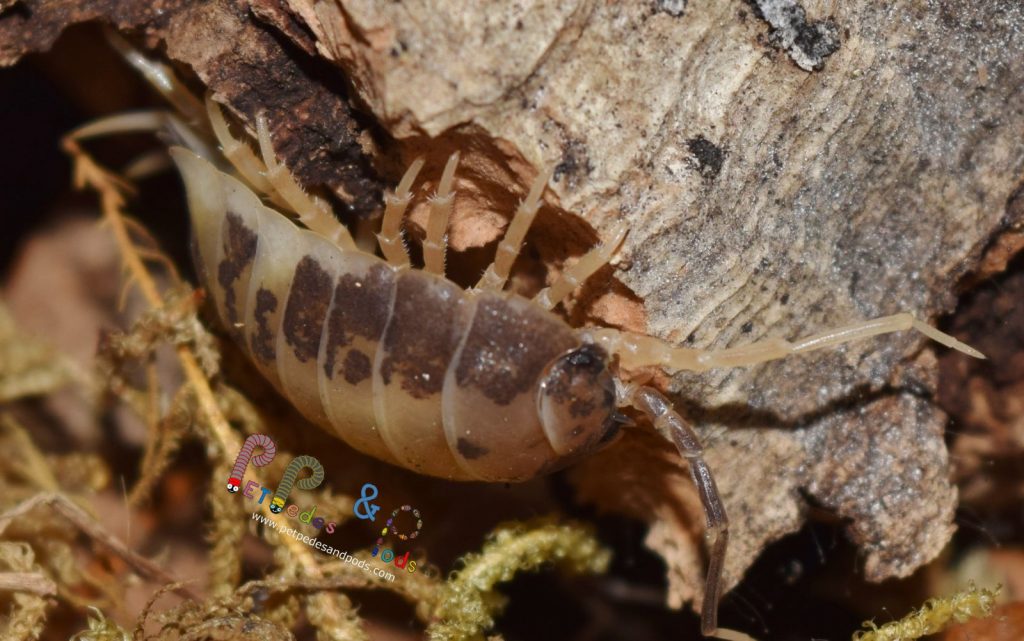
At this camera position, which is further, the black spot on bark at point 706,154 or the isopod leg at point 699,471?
the isopod leg at point 699,471

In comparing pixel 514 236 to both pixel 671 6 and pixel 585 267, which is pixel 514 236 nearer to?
pixel 585 267

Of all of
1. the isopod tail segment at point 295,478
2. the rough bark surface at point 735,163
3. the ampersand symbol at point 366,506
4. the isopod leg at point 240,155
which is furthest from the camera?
the ampersand symbol at point 366,506

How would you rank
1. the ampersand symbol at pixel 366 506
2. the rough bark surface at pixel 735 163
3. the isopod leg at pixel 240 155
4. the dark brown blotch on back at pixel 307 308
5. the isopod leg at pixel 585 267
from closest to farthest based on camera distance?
1. the rough bark surface at pixel 735 163
2. the isopod leg at pixel 585 267
3. the dark brown blotch on back at pixel 307 308
4. the isopod leg at pixel 240 155
5. the ampersand symbol at pixel 366 506

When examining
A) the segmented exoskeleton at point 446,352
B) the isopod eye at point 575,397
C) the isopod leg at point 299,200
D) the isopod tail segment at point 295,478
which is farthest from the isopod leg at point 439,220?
the isopod tail segment at point 295,478

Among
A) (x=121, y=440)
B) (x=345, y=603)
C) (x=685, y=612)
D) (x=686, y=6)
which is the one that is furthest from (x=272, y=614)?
(x=686, y=6)

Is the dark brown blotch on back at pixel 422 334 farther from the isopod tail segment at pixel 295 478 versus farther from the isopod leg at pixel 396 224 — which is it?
the isopod tail segment at pixel 295 478

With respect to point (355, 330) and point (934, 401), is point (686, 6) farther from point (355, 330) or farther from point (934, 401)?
point (934, 401)

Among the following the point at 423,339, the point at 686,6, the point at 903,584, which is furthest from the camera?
the point at 903,584
